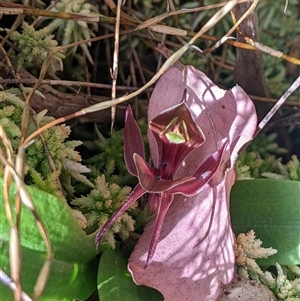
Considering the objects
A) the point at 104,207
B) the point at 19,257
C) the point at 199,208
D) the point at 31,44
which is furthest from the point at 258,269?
the point at 31,44

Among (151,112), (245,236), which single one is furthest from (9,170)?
(245,236)

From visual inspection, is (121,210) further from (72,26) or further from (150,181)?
(72,26)

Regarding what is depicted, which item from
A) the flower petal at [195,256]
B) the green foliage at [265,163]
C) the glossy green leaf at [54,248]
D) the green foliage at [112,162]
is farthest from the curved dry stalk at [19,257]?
the green foliage at [265,163]

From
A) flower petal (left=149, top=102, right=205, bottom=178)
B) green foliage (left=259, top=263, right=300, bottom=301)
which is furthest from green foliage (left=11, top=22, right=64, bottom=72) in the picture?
green foliage (left=259, top=263, right=300, bottom=301)

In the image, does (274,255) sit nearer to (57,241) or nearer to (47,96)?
(57,241)

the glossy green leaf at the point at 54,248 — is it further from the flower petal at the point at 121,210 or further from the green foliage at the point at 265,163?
the green foliage at the point at 265,163
